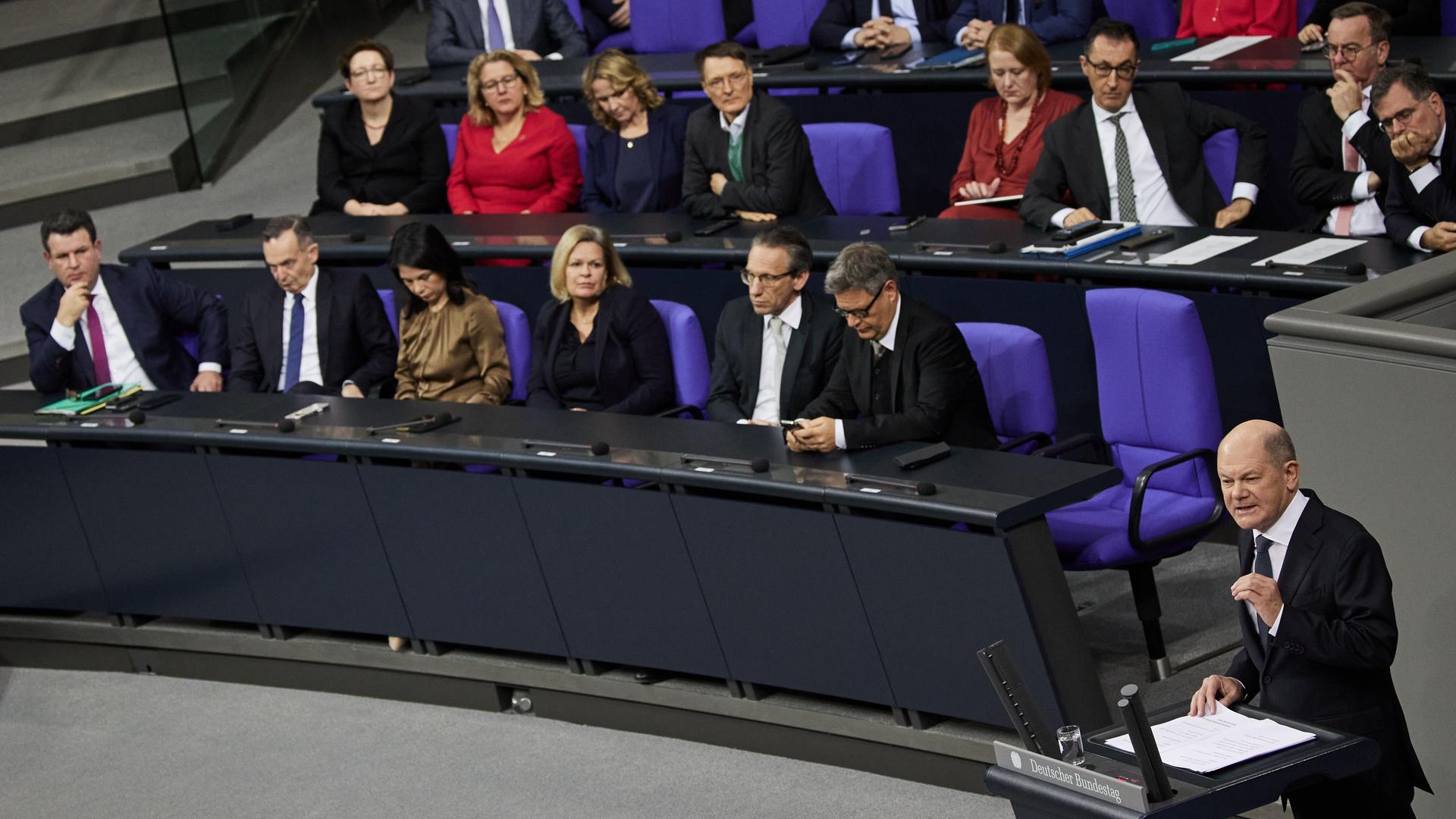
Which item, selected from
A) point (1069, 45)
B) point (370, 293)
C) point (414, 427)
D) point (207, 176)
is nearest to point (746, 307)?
point (414, 427)

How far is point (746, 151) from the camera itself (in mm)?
5797

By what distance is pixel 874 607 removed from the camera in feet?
13.0

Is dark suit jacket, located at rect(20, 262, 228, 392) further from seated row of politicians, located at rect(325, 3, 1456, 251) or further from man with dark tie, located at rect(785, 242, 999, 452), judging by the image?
man with dark tie, located at rect(785, 242, 999, 452)

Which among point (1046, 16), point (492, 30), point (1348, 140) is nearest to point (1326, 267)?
point (1348, 140)

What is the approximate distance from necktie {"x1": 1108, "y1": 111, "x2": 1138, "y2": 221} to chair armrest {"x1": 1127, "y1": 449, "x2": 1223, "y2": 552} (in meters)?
1.20

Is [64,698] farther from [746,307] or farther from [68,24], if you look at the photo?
[68,24]

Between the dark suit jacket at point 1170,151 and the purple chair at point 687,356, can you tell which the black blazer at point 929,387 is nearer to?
the purple chair at point 687,356

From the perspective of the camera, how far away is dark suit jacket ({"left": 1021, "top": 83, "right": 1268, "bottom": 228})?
5.20 metres

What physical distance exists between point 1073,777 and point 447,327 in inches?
131

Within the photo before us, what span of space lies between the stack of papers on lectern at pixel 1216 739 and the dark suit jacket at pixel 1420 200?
228cm

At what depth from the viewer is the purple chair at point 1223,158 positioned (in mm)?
5258

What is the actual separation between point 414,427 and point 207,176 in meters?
4.37

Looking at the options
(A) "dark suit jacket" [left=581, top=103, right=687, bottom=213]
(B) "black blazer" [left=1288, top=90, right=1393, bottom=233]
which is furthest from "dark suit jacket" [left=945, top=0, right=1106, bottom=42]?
(B) "black blazer" [left=1288, top=90, right=1393, bottom=233]

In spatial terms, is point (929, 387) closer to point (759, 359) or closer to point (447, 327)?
point (759, 359)
